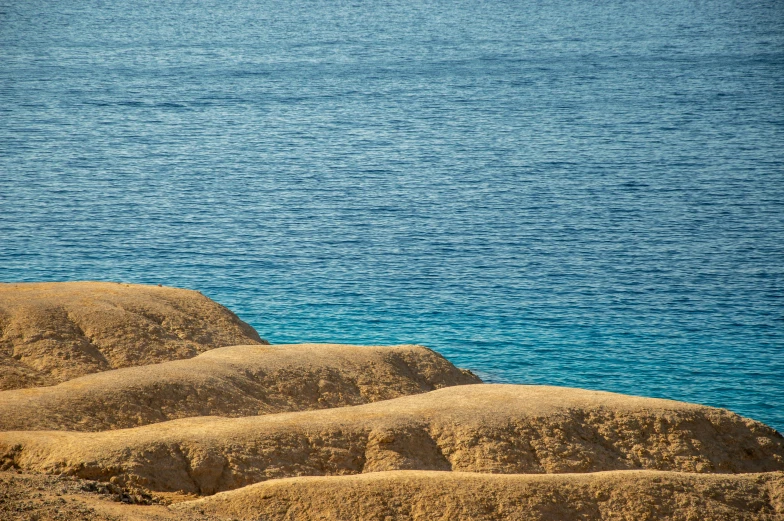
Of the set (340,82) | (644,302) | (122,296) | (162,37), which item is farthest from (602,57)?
(122,296)

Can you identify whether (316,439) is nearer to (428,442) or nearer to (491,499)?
(428,442)

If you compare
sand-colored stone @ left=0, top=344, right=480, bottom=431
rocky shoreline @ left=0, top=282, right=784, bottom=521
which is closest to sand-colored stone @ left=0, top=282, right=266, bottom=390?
rocky shoreline @ left=0, top=282, right=784, bottom=521

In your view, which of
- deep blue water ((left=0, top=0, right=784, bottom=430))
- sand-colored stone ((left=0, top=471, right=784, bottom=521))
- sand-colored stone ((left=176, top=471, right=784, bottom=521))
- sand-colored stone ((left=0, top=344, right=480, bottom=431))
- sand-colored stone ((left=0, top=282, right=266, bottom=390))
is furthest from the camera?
deep blue water ((left=0, top=0, right=784, bottom=430))

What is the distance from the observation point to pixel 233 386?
98.9 feet

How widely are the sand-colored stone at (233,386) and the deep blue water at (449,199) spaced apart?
15.4 metres

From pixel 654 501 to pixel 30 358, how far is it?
22800 mm

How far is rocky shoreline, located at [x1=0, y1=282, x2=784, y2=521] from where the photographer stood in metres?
21.7

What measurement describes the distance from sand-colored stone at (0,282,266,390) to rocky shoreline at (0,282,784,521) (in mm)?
99

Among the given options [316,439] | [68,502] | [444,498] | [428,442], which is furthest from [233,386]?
[444,498]

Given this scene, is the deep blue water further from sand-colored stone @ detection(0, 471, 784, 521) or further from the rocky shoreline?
sand-colored stone @ detection(0, 471, 784, 521)

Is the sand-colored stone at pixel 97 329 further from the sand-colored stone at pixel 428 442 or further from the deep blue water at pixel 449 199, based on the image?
the deep blue water at pixel 449 199

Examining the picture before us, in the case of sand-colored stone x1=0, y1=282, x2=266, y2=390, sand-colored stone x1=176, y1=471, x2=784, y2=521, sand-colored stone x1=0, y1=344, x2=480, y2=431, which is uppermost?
sand-colored stone x1=0, y1=282, x2=266, y2=390

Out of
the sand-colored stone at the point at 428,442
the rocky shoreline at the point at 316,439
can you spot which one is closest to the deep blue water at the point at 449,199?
the rocky shoreline at the point at 316,439

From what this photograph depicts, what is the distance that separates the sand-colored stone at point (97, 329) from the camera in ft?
105
